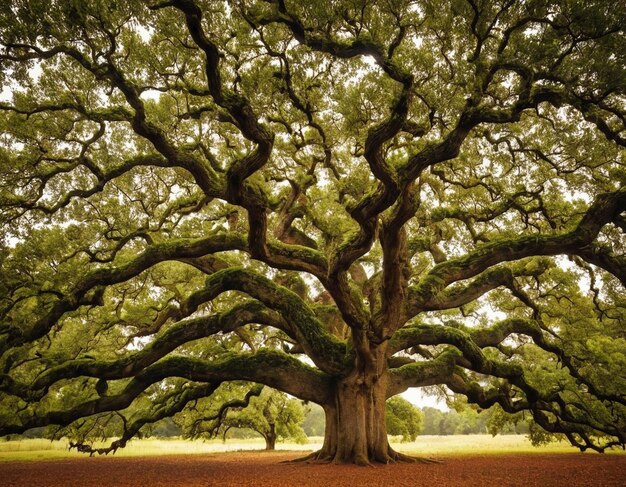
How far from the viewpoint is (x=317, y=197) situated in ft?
48.0

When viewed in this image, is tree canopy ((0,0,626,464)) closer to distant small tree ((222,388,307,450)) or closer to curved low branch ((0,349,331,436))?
curved low branch ((0,349,331,436))

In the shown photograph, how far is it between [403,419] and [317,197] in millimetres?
18641

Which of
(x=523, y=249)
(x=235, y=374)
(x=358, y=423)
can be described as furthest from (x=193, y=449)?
(x=523, y=249)

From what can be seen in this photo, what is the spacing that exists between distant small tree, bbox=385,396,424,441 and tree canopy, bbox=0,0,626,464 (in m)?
11.9

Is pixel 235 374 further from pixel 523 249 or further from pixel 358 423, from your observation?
pixel 523 249

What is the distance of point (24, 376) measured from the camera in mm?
15398

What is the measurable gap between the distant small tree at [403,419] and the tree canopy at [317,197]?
11.9m

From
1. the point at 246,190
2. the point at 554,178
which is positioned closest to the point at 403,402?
the point at 554,178

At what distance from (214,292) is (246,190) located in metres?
3.83

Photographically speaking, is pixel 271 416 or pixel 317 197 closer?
pixel 317 197

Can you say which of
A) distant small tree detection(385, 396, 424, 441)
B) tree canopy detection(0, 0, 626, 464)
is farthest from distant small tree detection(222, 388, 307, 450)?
tree canopy detection(0, 0, 626, 464)

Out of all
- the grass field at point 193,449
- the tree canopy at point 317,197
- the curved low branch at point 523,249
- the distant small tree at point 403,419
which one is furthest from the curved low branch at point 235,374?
the distant small tree at point 403,419

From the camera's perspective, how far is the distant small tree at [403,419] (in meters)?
25.6

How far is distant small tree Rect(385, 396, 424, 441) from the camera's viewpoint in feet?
84.0
